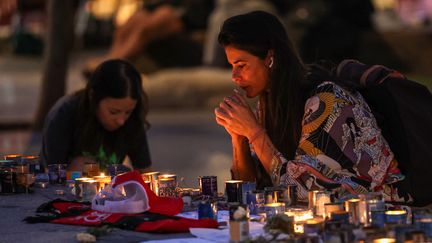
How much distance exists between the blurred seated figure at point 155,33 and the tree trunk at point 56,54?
17.1ft

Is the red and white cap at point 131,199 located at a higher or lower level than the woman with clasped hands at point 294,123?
lower

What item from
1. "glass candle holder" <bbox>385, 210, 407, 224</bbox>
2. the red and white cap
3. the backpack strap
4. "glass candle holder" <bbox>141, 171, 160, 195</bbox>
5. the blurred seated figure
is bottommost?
"glass candle holder" <bbox>385, 210, 407, 224</bbox>

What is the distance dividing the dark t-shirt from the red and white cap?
2.05 meters

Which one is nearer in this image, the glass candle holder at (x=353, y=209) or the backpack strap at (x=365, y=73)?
the glass candle holder at (x=353, y=209)

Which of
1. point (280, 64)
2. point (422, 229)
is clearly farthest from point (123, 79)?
point (422, 229)

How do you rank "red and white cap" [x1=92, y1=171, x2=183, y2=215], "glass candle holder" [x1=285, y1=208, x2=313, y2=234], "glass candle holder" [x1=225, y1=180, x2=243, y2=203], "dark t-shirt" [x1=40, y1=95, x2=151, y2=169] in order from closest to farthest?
"glass candle holder" [x1=285, y1=208, x2=313, y2=234]
"red and white cap" [x1=92, y1=171, x2=183, y2=215]
"glass candle holder" [x1=225, y1=180, x2=243, y2=203]
"dark t-shirt" [x1=40, y1=95, x2=151, y2=169]

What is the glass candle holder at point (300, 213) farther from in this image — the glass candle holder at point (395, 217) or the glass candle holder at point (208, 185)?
the glass candle holder at point (208, 185)

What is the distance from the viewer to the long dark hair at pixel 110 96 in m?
7.22

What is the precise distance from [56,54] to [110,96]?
9.16 m

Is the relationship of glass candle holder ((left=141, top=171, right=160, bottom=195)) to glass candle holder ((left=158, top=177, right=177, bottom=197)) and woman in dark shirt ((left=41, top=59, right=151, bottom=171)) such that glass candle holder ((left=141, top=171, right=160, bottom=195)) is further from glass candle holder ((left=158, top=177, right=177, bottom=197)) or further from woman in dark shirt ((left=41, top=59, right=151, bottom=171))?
woman in dark shirt ((left=41, top=59, right=151, bottom=171))

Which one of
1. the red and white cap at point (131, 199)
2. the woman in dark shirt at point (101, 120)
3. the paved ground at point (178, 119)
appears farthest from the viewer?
the paved ground at point (178, 119)

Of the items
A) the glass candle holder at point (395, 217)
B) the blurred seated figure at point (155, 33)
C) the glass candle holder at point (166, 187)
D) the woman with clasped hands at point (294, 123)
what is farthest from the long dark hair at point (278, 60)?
the blurred seated figure at point (155, 33)

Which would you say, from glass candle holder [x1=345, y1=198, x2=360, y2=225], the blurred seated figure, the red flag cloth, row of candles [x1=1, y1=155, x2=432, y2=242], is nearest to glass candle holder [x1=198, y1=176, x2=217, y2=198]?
row of candles [x1=1, y1=155, x2=432, y2=242]

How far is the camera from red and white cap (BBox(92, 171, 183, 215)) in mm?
5031
